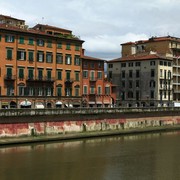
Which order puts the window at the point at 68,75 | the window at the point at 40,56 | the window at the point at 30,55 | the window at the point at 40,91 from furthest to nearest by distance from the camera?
the window at the point at 68,75
the window at the point at 40,91
the window at the point at 40,56
the window at the point at 30,55

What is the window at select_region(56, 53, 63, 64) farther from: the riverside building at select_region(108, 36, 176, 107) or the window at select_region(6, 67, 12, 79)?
the riverside building at select_region(108, 36, 176, 107)

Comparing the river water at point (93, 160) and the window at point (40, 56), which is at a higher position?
the window at point (40, 56)

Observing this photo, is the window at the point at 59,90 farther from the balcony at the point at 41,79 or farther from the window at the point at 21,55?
the window at the point at 21,55

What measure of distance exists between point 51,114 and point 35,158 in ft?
53.1

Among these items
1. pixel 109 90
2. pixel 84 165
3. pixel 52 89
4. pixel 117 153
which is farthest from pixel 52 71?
pixel 84 165

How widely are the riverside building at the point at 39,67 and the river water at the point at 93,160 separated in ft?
64.2

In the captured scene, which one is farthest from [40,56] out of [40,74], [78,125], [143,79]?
[143,79]

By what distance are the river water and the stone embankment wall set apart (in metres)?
3.17

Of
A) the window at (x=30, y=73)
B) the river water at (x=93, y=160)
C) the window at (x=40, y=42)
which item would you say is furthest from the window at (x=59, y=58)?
the river water at (x=93, y=160)

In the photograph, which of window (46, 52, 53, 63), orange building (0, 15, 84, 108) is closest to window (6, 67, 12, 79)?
orange building (0, 15, 84, 108)

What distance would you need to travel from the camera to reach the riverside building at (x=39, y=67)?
73.1 meters

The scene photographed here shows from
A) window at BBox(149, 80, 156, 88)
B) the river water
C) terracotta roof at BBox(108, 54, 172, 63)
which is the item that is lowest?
the river water

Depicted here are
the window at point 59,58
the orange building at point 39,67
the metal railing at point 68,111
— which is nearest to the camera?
the metal railing at point 68,111

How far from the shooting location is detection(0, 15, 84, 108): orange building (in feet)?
240
